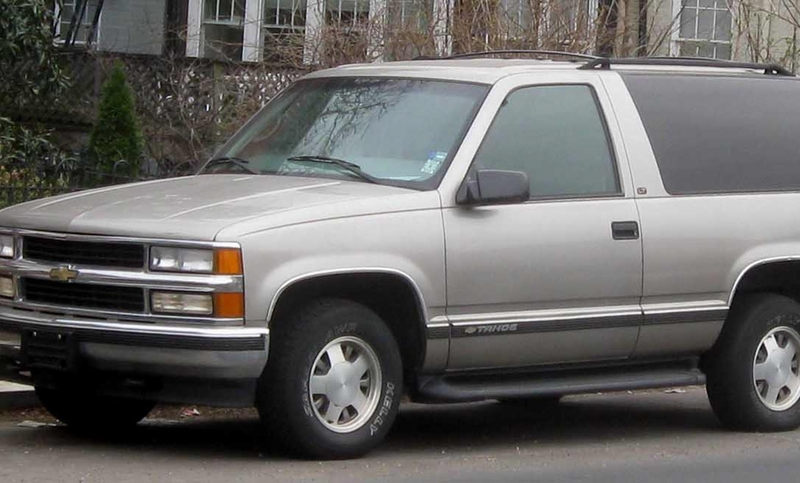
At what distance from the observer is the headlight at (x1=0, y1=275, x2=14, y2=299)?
814cm

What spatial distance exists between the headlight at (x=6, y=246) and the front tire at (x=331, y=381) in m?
1.37

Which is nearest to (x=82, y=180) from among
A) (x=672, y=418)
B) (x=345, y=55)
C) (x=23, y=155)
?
(x=23, y=155)

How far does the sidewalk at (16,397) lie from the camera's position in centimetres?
957

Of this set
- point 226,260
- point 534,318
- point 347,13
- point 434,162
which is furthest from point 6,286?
point 347,13

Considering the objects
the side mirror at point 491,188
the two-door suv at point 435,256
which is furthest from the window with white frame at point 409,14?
the side mirror at point 491,188

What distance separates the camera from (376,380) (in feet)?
26.7

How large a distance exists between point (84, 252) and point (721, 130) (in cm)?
370

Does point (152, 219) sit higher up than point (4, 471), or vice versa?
point (152, 219)

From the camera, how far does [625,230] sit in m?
8.84

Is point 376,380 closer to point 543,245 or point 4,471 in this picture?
point 543,245

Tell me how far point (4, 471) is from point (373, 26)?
7.04 m

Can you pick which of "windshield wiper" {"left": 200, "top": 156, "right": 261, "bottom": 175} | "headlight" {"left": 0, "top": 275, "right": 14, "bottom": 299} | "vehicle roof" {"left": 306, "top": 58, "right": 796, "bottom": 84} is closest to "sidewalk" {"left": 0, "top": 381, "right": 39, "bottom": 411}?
"headlight" {"left": 0, "top": 275, "right": 14, "bottom": 299}

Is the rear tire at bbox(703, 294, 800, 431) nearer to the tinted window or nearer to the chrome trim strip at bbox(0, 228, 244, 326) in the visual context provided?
the tinted window

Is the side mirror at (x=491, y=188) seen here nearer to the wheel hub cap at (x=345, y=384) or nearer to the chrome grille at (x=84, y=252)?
the wheel hub cap at (x=345, y=384)
